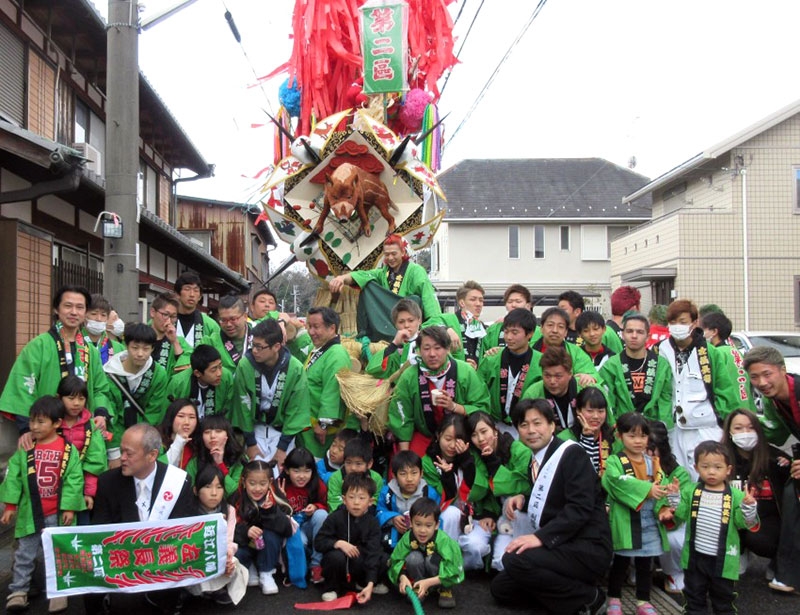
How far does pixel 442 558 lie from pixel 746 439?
1.99 meters

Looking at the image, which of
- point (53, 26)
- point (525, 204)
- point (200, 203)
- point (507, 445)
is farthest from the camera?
point (525, 204)

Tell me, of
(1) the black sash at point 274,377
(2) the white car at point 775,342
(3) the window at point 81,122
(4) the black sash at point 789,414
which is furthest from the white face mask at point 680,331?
(3) the window at point 81,122

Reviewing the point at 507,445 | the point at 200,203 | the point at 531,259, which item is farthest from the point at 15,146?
the point at 531,259

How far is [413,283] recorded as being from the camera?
6277 mm

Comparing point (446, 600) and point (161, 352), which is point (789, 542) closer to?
point (446, 600)

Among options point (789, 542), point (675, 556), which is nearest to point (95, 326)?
point (675, 556)

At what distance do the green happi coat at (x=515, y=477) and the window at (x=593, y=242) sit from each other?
24.2 m

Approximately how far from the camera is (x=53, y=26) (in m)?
9.70

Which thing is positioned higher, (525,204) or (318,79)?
(525,204)

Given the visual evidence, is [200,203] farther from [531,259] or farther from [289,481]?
[289,481]

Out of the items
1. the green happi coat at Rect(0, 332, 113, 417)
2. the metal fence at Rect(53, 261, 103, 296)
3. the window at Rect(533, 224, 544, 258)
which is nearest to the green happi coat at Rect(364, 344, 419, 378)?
the green happi coat at Rect(0, 332, 113, 417)

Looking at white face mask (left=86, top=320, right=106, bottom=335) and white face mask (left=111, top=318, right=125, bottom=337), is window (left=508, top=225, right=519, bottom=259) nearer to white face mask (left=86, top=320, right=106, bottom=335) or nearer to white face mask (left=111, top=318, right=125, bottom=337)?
white face mask (left=111, top=318, right=125, bottom=337)

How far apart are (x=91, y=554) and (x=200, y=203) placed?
24.0m

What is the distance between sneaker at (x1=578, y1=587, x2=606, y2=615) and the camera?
395 centimetres
